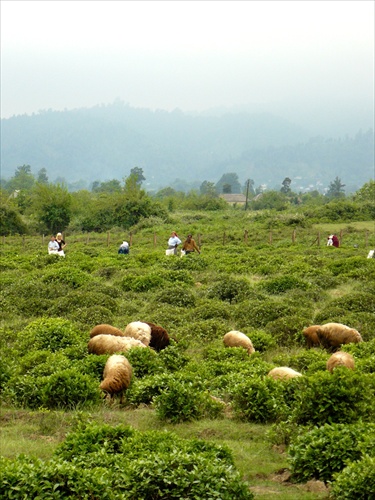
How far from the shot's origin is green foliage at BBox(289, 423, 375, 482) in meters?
7.73

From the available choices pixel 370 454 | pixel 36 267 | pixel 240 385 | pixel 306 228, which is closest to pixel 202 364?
pixel 240 385

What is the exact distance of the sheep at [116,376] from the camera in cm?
1107

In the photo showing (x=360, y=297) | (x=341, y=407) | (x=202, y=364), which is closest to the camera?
(x=341, y=407)

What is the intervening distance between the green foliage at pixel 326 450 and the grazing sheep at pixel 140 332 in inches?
246

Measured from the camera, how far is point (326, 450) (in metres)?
7.86

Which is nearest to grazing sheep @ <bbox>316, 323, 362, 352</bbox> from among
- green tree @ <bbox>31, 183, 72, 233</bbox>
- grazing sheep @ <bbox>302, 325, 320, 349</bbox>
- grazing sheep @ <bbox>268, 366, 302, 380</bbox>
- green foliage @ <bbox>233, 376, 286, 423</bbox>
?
grazing sheep @ <bbox>302, 325, 320, 349</bbox>

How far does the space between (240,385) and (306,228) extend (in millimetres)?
43620

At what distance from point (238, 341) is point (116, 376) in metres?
4.01

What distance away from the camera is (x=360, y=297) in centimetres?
1878

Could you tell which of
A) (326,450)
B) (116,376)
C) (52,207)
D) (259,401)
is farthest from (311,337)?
(52,207)

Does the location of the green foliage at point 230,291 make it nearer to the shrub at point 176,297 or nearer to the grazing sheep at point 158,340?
the shrub at point 176,297

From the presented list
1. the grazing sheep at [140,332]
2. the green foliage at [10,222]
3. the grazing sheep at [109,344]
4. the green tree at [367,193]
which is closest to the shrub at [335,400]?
the grazing sheep at [109,344]

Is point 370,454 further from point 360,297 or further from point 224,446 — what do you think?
point 360,297

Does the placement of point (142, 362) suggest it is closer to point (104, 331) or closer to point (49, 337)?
point (104, 331)
